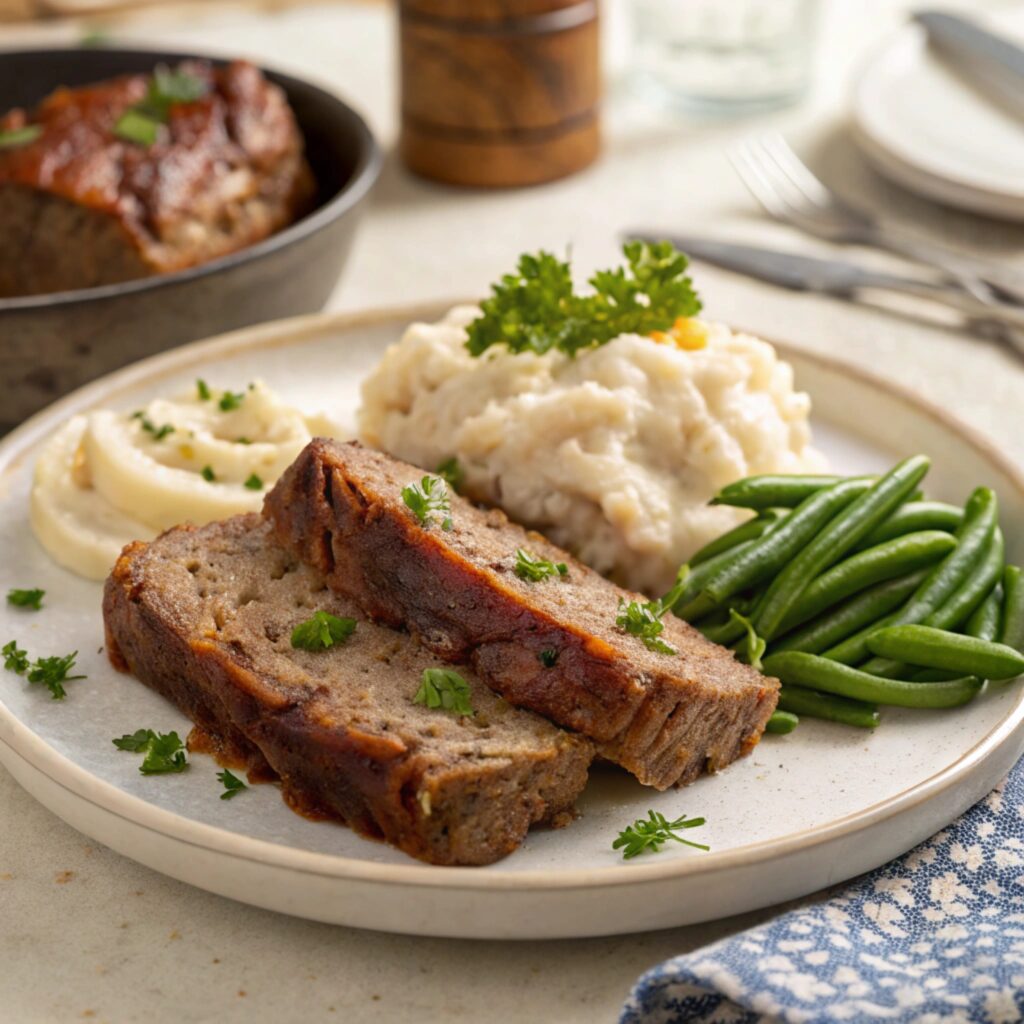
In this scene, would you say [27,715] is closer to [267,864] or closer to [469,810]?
[267,864]

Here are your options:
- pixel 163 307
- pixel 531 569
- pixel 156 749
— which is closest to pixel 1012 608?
pixel 531 569

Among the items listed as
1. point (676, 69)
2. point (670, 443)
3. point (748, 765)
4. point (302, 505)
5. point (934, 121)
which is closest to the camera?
point (748, 765)

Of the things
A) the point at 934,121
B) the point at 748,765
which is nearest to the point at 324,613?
the point at 748,765

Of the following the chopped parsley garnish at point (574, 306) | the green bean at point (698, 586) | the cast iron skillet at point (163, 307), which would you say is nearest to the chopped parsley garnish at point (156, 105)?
the cast iron skillet at point (163, 307)

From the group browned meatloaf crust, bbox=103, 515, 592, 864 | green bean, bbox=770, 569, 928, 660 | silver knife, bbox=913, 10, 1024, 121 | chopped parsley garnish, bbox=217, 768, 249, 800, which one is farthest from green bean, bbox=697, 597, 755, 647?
silver knife, bbox=913, 10, 1024, 121

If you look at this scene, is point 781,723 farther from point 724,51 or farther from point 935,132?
point 724,51
